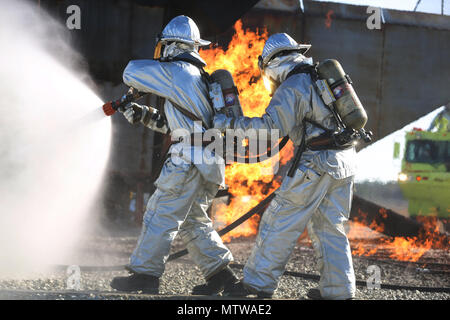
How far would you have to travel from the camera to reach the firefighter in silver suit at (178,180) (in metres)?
3.24

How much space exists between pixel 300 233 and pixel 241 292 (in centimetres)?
58

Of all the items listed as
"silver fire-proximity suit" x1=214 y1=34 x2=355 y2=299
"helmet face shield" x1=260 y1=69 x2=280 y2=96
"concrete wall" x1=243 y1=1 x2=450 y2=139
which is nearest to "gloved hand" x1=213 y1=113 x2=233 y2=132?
"silver fire-proximity suit" x1=214 y1=34 x2=355 y2=299

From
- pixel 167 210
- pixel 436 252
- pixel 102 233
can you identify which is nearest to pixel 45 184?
pixel 102 233

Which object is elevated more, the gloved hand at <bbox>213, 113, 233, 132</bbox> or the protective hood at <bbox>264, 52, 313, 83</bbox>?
the protective hood at <bbox>264, 52, 313, 83</bbox>

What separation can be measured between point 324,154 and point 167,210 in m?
1.13

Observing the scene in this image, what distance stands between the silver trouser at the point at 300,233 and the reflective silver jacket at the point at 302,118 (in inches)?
3.2

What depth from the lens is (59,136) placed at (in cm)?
486

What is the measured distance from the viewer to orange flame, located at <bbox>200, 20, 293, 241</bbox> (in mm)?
6371

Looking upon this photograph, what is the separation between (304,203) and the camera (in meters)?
3.10

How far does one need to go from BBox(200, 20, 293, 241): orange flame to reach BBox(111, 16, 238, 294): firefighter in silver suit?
2.85 metres
